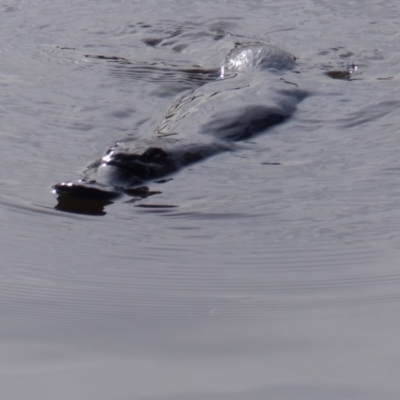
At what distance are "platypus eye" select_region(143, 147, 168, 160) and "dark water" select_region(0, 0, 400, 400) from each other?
0.16m

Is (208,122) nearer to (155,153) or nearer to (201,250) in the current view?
(155,153)

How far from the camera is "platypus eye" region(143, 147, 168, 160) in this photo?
4141 mm

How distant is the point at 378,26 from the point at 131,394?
5660mm

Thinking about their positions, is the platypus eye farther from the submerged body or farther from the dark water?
the dark water

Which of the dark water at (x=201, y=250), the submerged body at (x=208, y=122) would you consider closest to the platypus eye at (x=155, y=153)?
the submerged body at (x=208, y=122)

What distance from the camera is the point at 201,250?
122 inches

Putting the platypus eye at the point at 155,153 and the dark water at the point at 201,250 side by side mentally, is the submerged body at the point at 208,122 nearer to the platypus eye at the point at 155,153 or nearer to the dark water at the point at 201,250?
the platypus eye at the point at 155,153

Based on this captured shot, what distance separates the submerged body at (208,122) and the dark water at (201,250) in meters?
0.11

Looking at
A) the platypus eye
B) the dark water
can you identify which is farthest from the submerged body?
the dark water

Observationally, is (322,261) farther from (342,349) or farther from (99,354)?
(99,354)

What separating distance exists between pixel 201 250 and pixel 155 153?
116 centimetres

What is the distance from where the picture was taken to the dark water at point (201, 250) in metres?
2.18

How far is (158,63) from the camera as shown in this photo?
21.2 feet

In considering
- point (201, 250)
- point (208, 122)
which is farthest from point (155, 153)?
point (201, 250)
